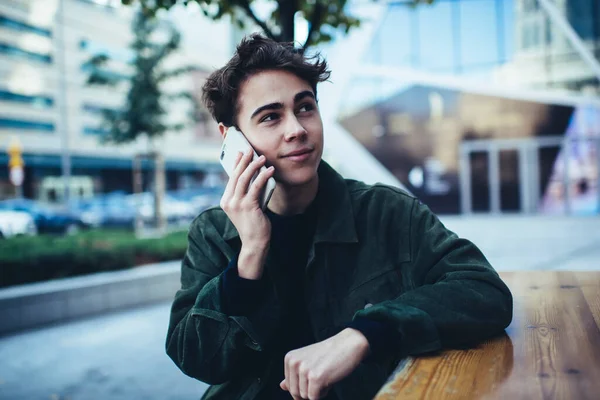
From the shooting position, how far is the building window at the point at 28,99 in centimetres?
3553

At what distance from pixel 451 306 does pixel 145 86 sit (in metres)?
14.6

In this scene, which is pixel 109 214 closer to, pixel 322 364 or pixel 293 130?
pixel 293 130

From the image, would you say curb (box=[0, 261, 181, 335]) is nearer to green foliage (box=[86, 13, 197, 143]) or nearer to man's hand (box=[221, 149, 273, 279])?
man's hand (box=[221, 149, 273, 279])

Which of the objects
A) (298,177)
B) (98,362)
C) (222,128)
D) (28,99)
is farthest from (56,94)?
(298,177)

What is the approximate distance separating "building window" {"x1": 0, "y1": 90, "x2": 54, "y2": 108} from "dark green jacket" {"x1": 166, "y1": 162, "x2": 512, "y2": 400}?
132ft

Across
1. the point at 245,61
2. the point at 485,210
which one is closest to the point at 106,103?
the point at 485,210

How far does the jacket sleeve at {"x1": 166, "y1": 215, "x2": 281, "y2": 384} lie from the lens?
153 cm

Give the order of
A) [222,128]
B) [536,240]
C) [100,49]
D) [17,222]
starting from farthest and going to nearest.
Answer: [100,49]
[17,222]
[536,240]
[222,128]

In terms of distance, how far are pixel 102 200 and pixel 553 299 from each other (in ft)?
83.5

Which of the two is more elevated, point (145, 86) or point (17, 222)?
point (145, 86)

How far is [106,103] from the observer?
43.6 meters

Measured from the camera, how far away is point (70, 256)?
6.64 meters

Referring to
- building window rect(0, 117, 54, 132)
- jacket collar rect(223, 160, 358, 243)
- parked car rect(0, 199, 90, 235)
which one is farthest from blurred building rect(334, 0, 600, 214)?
building window rect(0, 117, 54, 132)

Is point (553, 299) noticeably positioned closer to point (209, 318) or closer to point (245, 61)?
point (209, 318)
